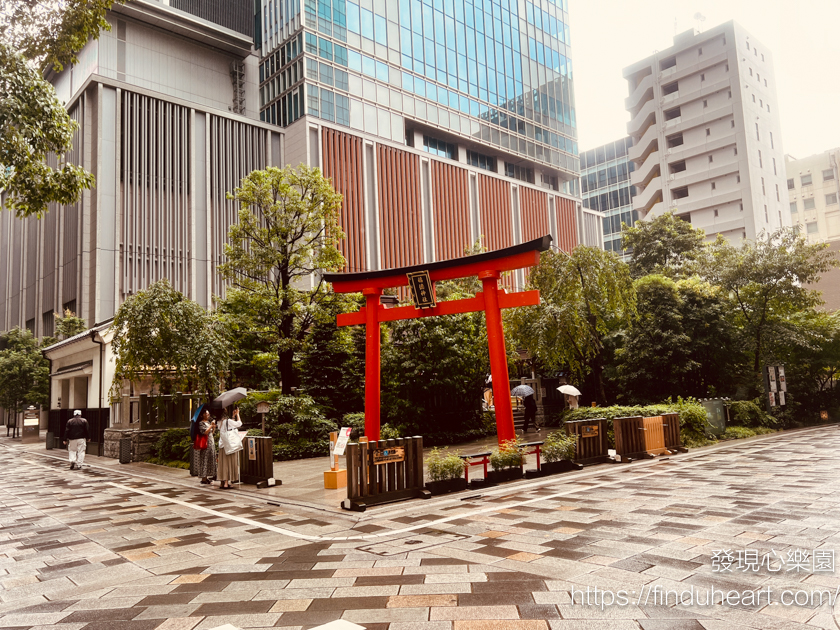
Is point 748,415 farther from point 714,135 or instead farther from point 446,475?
point 714,135

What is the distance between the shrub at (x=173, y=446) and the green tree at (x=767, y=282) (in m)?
21.4

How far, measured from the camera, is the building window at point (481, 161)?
177 feet

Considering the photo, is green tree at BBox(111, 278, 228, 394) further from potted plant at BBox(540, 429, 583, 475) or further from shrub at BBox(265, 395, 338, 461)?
potted plant at BBox(540, 429, 583, 475)

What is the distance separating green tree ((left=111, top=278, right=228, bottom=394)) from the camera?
16328 millimetres

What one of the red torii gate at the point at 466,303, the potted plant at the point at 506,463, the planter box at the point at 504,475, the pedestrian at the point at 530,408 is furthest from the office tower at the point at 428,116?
the planter box at the point at 504,475

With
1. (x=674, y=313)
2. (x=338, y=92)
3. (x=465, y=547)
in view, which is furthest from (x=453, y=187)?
(x=465, y=547)

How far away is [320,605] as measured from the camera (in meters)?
4.85

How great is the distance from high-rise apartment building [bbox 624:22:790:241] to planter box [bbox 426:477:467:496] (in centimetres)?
5349

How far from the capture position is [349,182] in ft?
139

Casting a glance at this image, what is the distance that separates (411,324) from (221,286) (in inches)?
915

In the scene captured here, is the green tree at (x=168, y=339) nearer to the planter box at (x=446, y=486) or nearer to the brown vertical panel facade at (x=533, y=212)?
the planter box at (x=446, y=486)

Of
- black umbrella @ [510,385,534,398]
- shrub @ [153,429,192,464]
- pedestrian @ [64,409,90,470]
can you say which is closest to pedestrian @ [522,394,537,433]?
black umbrella @ [510,385,534,398]

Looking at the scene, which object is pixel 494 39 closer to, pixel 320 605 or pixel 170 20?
pixel 170 20

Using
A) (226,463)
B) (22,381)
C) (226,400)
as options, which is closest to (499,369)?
(226,400)
